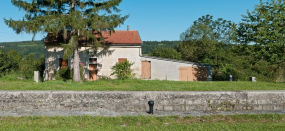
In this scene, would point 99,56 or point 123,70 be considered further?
point 99,56

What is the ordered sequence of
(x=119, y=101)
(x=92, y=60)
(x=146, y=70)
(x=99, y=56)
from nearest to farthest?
(x=119, y=101) < (x=99, y=56) < (x=92, y=60) < (x=146, y=70)

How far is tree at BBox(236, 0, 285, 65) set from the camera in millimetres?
14262

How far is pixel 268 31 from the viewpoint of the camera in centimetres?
1455

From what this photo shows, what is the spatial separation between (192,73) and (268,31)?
6961 millimetres

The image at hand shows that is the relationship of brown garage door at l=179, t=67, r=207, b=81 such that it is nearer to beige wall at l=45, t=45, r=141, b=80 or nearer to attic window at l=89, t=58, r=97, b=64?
beige wall at l=45, t=45, r=141, b=80

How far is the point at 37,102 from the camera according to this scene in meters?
8.82

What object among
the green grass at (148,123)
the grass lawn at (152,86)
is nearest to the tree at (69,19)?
the grass lawn at (152,86)

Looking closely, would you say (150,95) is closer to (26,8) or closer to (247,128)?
(247,128)

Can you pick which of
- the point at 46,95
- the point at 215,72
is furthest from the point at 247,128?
the point at 215,72

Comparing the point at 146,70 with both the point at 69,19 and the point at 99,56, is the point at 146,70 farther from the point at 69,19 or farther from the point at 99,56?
the point at 69,19

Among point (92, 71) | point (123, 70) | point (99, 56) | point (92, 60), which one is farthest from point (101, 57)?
point (123, 70)

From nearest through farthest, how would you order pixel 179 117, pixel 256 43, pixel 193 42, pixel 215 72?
pixel 179 117 → pixel 256 43 → pixel 215 72 → pixel 193 42

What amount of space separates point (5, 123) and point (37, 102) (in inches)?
69.8

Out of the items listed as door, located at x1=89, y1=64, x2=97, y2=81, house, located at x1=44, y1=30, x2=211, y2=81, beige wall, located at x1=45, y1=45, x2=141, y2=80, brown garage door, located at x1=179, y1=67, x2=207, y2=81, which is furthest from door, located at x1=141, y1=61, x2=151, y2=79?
door, located at x1=89, y1=64, x2=97, y2=81
